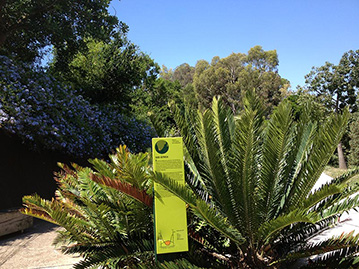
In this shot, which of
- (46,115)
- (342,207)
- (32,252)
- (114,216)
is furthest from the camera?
(46,115)

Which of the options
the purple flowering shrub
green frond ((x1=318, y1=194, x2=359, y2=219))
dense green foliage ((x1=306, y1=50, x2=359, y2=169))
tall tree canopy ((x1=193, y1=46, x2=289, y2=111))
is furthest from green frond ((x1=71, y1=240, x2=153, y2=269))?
tall tree canopy ((x1=193, y1=46, x2=289, y2=111))

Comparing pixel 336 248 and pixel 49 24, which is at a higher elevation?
pixel 49 24

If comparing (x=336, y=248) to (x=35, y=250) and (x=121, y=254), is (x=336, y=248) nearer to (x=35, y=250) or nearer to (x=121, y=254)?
(x=121, y=254)

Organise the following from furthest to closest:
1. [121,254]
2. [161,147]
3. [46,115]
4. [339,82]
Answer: [339,82]
[46,115]
[121,254]
[161,147]

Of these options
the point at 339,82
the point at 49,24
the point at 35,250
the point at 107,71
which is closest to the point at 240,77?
the point at 339,82

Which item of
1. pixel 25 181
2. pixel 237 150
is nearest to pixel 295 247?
pixel 237 150

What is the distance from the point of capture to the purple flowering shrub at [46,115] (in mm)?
6121

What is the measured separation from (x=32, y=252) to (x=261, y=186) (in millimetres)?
3625

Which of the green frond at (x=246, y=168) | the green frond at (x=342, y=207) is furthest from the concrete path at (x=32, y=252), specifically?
the green frond at (x=342, y=207)

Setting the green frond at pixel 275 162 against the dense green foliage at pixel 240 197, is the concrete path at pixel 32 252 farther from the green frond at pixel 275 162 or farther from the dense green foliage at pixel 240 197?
the green frond at pixel 275 162

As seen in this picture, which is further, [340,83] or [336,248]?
[340,83]

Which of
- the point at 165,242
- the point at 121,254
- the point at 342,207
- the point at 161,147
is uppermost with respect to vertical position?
the point at 161,147

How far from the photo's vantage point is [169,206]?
2.43 m

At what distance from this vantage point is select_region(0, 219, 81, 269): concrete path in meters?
4.04
